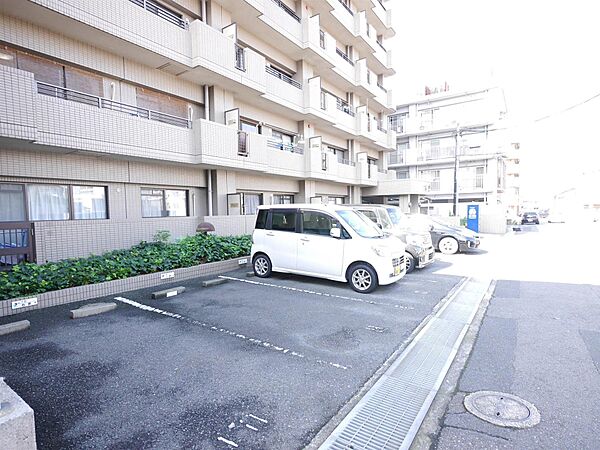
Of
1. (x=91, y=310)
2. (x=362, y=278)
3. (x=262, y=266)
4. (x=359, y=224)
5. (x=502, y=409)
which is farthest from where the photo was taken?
(x=262, y=266)

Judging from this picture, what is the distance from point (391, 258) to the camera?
21.8 ft

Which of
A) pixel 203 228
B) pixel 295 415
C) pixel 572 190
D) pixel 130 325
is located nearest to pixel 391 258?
pixel 295 415

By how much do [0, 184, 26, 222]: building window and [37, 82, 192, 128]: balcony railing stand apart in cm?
238

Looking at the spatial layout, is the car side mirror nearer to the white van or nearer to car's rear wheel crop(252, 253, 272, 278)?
the white van

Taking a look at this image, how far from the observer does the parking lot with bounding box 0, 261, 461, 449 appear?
2.57 m

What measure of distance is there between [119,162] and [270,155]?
5555mm

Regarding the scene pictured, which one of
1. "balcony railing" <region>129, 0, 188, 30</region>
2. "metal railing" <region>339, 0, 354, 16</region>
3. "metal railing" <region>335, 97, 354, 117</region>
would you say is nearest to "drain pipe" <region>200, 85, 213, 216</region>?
"balcony railing" <region>129, 0, 188, 30</region>

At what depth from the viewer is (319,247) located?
7098mm

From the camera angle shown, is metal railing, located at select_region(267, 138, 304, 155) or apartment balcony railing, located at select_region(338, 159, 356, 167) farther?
apartment balcony railing, located at select_region(338, 159, 356, 167)

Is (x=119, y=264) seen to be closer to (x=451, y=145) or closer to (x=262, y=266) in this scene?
(x=262, y=266)

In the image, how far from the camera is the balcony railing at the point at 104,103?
773 cm

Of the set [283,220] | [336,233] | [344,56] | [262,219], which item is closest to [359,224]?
[336,233]

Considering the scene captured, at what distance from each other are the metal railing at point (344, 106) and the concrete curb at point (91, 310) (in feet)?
49.5

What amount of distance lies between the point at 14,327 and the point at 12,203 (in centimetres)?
427
